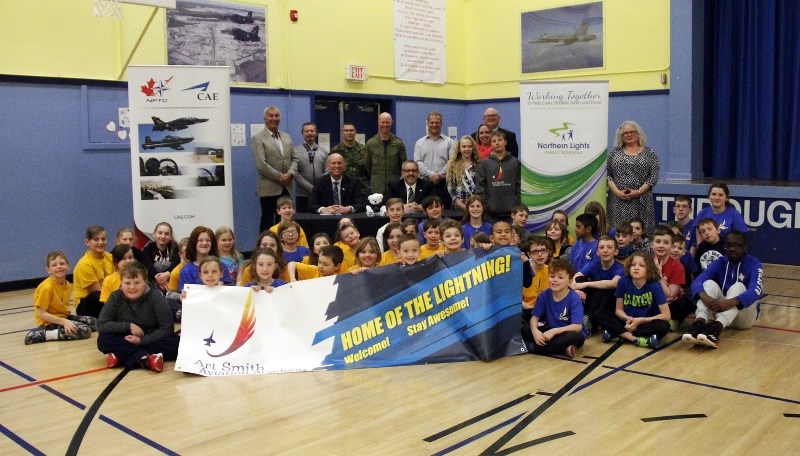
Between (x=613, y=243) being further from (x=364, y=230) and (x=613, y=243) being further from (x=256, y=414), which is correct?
(x=256, y=414)

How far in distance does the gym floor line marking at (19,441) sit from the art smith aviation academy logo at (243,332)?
1.41m

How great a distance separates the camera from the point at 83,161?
29.9 ft

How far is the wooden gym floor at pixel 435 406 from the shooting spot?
3943 mm

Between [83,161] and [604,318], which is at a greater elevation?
[83,161]

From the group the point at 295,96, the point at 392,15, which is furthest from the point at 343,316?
the point at 392,15

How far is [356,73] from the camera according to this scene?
38.9 ft

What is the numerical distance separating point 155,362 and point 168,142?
3.72 metres

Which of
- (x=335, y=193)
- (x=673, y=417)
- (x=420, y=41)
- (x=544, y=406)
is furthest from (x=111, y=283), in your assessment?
(x=420, y=41)

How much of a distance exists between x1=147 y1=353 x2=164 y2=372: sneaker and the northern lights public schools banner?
19 centimetres

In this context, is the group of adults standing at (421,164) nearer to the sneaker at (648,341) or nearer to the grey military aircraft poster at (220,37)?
the grey military aircraft poster at (220,37)

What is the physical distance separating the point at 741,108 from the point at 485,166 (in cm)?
521

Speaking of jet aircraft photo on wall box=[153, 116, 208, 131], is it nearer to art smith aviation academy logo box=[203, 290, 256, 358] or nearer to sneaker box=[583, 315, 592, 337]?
art smith aviation academy logo box=[203, 290, 256, 358]

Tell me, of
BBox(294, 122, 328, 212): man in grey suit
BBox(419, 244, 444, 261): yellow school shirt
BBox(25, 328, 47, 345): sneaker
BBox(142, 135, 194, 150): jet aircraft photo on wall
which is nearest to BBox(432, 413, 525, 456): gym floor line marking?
BBox(419, 244, 444, 261): yellow school shirt

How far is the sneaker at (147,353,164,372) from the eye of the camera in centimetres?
539
